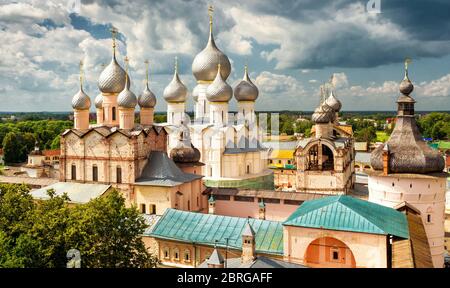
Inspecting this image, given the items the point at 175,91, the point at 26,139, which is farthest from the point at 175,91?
the point at 26,139

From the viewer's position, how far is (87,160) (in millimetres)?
25906

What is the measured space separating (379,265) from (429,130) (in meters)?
88.7

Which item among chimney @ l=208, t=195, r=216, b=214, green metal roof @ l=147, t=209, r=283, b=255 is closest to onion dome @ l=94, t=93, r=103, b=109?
chimney @ l=208, t=195, r=216, b=214

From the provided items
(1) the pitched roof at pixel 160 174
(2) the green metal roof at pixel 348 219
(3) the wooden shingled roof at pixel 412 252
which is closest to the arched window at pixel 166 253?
(1) the pitched roof at pixel 160 174

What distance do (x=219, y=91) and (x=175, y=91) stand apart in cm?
561

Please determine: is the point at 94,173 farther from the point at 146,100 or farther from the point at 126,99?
the point at 146,100

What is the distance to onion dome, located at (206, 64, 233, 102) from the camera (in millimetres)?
31983

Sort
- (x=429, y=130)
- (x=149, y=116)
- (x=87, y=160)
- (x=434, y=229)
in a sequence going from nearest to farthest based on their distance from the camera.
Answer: (x=434, y=229) < (x=87, y=160) < (x=149, y=116) < (x=429, y=130)

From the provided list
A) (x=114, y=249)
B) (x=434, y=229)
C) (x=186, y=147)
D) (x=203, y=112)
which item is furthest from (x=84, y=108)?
(x=434, y=229)

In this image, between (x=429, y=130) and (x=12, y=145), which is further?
(x=429, y=130)

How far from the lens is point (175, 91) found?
118ft

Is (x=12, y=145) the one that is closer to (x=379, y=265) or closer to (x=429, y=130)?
(x=379, y=265)

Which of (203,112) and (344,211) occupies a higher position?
(203,112)

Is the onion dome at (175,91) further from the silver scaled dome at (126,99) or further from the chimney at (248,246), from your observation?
the chimney at (248,246)
